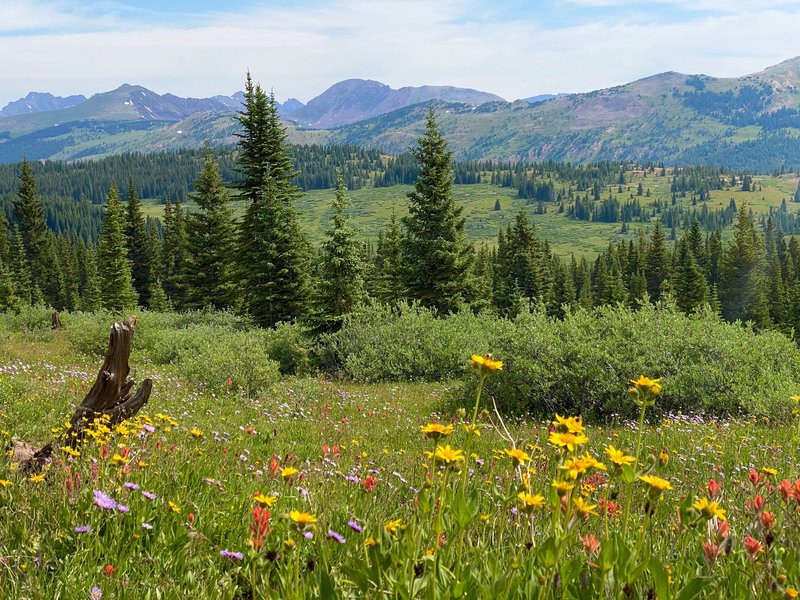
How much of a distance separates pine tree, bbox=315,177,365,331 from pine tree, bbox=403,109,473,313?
8.20m

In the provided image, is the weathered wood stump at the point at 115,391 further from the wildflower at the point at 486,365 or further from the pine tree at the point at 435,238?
the pine tree at the point at 435,238

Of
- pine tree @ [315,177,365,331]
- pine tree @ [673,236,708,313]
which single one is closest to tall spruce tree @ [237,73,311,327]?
pine tree @ [315,177,365,331]

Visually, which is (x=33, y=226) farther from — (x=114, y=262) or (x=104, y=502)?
(x=104, y=502)

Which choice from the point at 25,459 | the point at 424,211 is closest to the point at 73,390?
the point at 25,459

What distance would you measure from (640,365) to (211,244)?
40.1 meters

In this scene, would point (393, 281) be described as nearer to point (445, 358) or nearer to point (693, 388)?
point (445, 358)

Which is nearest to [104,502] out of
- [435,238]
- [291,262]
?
[291,262]

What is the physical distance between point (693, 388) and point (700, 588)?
12039 mm

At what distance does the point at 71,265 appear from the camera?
93.9 metres

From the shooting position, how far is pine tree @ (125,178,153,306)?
65500mm

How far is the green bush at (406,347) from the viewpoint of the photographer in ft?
63.8

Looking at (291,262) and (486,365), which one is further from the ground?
(486,365)

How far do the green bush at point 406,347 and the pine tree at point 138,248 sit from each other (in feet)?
171

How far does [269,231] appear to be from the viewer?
1253 inches
